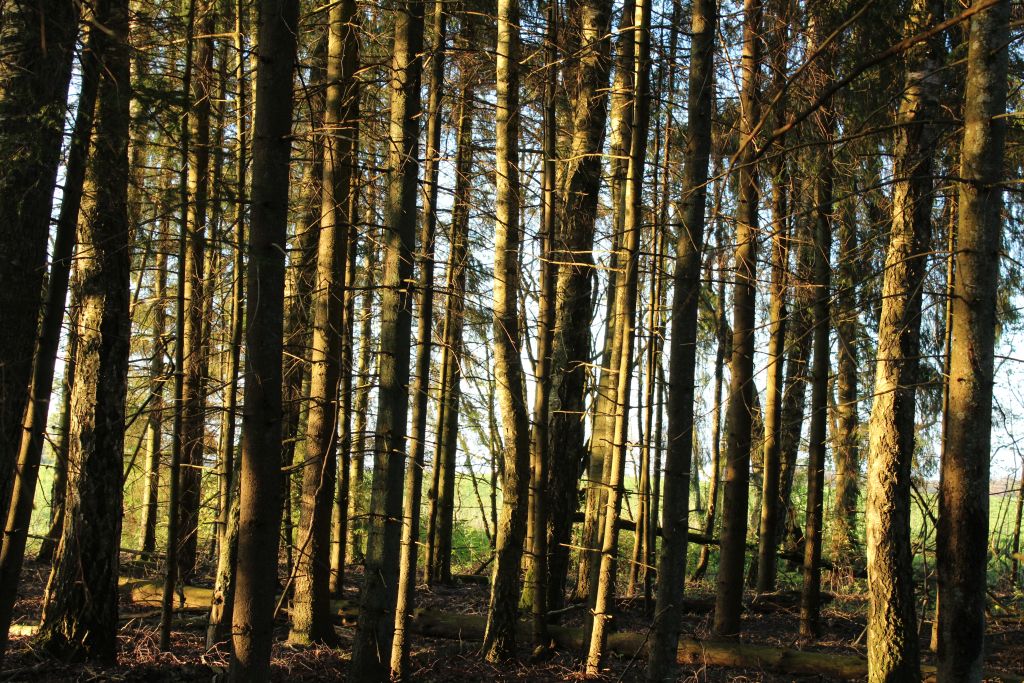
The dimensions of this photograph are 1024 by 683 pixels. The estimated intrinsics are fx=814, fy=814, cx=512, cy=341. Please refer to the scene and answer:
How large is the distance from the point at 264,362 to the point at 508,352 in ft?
12.7

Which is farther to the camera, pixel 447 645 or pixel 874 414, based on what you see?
pixel 447 645

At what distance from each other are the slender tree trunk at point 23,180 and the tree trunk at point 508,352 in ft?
12.7

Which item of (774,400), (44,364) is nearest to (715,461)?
(774,400)

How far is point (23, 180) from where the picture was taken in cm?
556

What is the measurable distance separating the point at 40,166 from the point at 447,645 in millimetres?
6652

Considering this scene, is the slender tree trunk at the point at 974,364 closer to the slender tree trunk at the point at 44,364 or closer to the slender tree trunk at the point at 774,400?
the slender tree trunk at the point at 774,400

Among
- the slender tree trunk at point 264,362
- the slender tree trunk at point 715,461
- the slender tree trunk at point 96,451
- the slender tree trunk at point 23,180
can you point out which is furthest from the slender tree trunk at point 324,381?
the slender tree trunk at point 715,461

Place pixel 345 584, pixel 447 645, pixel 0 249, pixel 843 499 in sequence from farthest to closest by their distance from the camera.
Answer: pixel 843 499
pixel 345 584
pixel 447 645
pixel 0 249

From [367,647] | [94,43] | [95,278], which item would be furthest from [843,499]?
[94,43]

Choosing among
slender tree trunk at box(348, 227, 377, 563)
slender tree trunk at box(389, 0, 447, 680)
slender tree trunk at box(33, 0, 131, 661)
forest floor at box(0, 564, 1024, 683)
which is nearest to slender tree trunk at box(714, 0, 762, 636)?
forest floor at box(0, 564, 1024, 683)

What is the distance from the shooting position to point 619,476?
7.56 metres

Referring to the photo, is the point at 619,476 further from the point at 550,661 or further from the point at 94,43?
the point at 94,43

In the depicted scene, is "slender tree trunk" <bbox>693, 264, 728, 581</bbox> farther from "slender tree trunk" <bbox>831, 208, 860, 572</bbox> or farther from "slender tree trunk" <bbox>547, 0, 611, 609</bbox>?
"slender tree trunk" <bbox>547, 0, 611, 609</bbox>

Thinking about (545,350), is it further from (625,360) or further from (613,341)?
(613,341)
